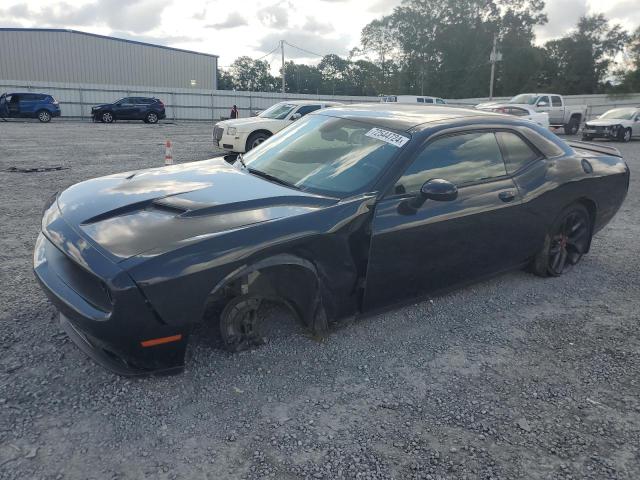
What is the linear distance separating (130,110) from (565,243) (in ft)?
85.2

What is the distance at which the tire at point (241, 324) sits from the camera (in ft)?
9.19

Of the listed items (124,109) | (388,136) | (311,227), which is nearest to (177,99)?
(124,109)

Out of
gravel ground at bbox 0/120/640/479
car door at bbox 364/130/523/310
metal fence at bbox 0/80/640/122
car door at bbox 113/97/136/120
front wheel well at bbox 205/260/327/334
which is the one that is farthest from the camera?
metal fence at bbox 0/80/640/122

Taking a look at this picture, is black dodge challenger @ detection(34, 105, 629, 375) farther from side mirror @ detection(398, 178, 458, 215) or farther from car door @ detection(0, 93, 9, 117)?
car door @ detection(0, 93, 9, 117)

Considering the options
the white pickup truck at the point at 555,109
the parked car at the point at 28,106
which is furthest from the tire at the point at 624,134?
the parked car at the point at 28,106

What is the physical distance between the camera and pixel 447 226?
3367 mm

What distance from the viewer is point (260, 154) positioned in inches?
157

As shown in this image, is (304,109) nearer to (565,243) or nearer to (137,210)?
(565,243)

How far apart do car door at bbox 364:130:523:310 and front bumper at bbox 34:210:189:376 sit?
131cm

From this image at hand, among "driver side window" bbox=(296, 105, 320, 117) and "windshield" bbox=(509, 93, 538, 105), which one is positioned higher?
"windshield" bbox=(509, 93, 538, 105)

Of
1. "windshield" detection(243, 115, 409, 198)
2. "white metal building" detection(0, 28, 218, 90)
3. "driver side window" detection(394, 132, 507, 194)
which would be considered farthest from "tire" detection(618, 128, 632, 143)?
"white metal building" detection(0, 28, 218, 90)

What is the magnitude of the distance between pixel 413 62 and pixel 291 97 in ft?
120

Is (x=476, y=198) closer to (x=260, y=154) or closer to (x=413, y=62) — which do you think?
(x=260, y=154)

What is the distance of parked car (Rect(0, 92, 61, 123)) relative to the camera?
77.5 feet
